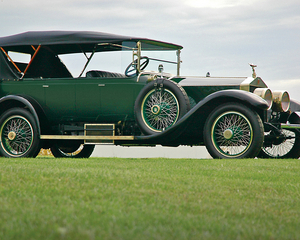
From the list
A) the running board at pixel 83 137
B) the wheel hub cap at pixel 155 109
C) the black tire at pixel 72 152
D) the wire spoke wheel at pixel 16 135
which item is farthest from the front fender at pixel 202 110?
the black tire at pixel 72 152

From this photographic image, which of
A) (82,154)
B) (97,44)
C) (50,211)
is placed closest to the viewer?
(50,211)

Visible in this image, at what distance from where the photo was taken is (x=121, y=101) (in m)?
8.88

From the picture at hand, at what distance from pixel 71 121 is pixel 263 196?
20.1 feet

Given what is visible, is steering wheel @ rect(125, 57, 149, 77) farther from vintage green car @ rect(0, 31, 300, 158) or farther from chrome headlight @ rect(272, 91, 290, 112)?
chrome headlight @ rect(272, 91, 290, 112)

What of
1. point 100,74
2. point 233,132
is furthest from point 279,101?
point 100,74

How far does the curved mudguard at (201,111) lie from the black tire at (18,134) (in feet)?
7.93

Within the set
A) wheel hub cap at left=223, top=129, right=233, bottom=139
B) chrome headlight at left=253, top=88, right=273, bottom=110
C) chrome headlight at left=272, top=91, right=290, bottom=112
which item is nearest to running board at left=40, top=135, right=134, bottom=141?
A: wheel hub cap at left=223, top=129, right=233, bottom=139

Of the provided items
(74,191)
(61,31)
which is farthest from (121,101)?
(74,191)

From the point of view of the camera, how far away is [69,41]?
9.16 meters

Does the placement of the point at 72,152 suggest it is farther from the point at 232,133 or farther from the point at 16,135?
the point at 232,133

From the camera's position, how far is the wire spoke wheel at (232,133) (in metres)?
7.48

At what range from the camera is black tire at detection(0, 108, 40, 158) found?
357 inches

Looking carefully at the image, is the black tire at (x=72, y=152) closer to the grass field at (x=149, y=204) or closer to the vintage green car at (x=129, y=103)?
the vintage green car at (x=129, y=103)

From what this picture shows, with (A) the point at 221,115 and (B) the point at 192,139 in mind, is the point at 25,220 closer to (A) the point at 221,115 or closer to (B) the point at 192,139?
(A) the point at 221,115
